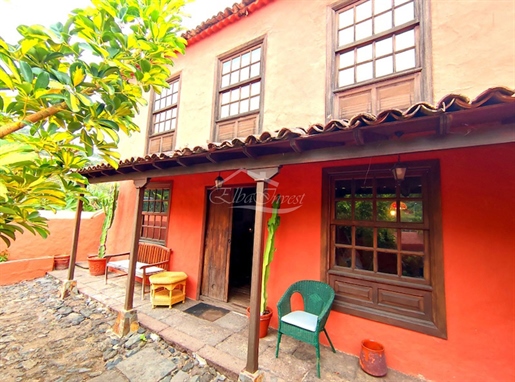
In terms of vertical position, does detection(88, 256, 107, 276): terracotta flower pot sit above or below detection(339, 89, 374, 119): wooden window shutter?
below

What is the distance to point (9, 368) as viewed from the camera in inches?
131

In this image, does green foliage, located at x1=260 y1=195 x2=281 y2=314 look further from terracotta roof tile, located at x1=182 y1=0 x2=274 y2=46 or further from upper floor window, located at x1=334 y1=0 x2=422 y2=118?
terracotta roof tile, located at x1=182 y1=0 x2=274 y2=46

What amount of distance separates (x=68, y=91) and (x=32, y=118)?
270mm

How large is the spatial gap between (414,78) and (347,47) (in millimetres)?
1308

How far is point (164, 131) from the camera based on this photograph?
683cm

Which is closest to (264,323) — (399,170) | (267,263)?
(267,263)

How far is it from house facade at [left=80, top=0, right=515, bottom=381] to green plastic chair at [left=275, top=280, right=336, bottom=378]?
0.21 m

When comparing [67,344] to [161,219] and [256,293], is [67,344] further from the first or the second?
[256,293]

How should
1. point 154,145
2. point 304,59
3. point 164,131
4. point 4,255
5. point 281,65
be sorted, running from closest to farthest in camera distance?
point 304,59
point 281,65
point 164,131
point 4,255
point 154,145

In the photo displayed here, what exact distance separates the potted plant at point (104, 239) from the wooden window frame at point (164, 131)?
6.88 feet

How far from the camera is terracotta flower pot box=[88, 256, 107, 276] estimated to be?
23.1 ft

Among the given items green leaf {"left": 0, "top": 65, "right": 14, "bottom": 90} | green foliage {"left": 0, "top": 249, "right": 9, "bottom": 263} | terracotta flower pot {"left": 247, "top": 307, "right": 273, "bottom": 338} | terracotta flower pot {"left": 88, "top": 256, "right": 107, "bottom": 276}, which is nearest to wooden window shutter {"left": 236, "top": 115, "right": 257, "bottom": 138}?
terracotta flower pot {"left": 247, "top": 307, "right": 273, "bottom": 338}

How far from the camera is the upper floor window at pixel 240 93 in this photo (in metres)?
5.16

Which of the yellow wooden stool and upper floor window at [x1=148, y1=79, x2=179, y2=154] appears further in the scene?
upper floor window at [x1=148, y1=79, x2=179, y2=154]
